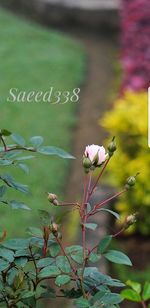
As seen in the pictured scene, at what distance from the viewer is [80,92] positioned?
6.36 meters

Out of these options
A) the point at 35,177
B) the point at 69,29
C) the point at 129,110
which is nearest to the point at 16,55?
the point at 69,29

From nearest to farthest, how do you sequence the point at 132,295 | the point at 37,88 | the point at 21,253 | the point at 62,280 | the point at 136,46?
the point at 62,280, the point at 21,253, the point at 132,295, the point at 136,46, the point at 37,88

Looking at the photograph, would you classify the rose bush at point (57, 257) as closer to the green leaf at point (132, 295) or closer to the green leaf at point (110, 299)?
the green leaf at point (110, 299)

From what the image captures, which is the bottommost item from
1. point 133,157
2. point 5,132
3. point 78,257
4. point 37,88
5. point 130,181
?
point 78,257

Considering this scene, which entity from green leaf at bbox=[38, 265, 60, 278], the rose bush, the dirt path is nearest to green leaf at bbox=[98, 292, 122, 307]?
the rose bush

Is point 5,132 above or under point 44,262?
above

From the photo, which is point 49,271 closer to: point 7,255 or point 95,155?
point 7,255

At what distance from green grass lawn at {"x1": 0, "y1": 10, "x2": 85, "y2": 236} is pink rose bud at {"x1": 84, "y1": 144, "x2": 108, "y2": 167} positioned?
2.22 m

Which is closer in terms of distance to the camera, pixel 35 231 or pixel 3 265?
pixel 3 265

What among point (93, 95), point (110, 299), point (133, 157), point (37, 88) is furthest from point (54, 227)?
point (93, 95)

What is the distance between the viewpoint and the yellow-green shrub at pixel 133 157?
3.75 m

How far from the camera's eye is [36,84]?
242 inches

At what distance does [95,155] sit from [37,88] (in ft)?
14.7

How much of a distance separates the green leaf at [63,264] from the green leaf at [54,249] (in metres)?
0.02
